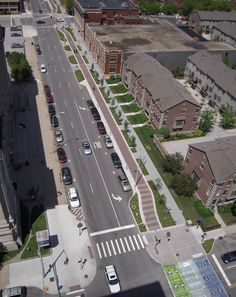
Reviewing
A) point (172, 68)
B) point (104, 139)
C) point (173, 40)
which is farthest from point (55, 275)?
point (173, 40)

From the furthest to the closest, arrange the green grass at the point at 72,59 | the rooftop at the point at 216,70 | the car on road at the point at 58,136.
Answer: the green grass at the point at 72,59, the rooftop at the point at 216,70, the car on road at the point at 58,136

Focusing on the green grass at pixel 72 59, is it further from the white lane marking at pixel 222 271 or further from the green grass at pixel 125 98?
the white lane marking at pixel 222 271

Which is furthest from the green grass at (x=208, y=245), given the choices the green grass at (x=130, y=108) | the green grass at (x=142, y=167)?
the green grass at (x=130, y=108)

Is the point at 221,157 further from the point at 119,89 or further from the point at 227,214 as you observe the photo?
the point at 119,89

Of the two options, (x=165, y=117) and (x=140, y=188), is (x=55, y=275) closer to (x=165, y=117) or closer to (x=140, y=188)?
(x=140, y=188)

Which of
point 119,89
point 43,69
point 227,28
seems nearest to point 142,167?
point 119,89

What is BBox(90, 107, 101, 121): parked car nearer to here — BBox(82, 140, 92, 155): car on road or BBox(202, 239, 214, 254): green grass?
BBox(82, 140, 92, 155): car on road
